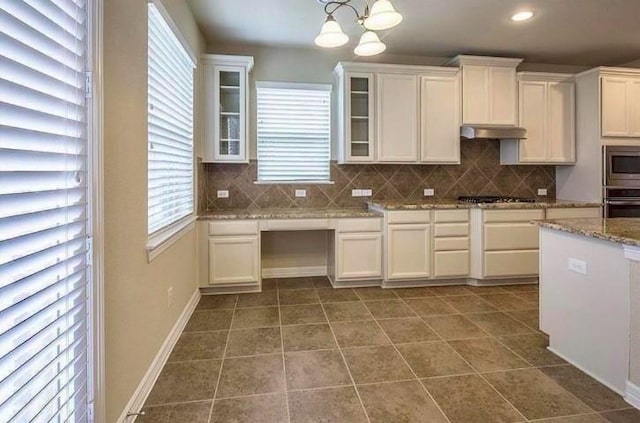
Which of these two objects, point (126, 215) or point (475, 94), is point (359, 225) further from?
point (126, 215)

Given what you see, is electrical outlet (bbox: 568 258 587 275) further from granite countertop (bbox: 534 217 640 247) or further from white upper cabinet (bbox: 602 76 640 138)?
white upper cabinet (bbox: 602 76 640 138)

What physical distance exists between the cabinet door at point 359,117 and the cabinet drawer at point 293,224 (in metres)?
0.81

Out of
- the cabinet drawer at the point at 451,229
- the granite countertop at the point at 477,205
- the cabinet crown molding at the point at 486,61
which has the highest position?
the cabinet crown molding at the point at 486,61

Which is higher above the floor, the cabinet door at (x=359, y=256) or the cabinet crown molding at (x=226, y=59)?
the cabinet crown molding at (x=226, y=59)

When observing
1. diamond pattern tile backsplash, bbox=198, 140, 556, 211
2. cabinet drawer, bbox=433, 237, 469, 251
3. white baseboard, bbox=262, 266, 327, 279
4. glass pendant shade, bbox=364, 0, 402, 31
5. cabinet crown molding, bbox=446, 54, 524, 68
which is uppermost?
cabinet crown molding, bbox=446, 54, 524, 68

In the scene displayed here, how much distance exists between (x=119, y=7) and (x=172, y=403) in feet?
6.47

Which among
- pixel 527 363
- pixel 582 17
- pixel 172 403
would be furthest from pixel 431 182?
pixel 172 403

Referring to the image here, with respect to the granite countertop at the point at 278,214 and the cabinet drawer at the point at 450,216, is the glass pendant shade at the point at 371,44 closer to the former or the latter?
the granite countertop at the point at 278,214

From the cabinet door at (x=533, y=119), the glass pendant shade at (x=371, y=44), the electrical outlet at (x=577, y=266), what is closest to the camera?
the electrical outlet at (x=577, y=266)

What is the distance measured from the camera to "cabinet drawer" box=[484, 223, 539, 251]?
12.8ft

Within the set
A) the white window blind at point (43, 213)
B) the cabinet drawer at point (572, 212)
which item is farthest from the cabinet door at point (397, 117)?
the white window blind at point (43, 213)

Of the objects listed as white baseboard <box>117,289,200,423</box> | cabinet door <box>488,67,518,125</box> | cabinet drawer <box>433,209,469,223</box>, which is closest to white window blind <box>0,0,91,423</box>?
white baseboard <box>117,289,200,423</box>

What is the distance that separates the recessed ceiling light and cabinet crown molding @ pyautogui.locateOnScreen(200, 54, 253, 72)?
2.62 meters

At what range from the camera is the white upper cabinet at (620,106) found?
13.4 ft
